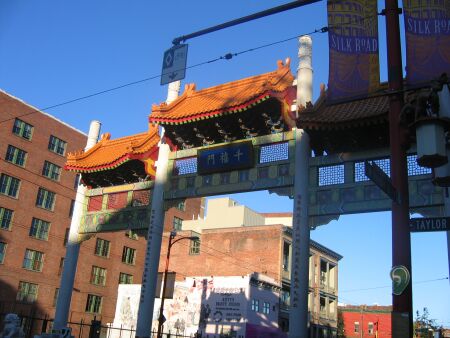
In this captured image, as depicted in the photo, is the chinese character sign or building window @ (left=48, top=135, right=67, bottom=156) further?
building window @ (left=48, top=135, right=67, bottom=156)

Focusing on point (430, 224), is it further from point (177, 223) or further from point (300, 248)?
point (177, 223)

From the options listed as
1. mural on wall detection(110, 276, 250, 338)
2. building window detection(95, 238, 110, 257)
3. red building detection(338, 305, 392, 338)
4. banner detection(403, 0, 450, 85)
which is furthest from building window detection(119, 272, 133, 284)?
banner detection(403, 0, 450, 85)

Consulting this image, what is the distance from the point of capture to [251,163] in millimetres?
19734

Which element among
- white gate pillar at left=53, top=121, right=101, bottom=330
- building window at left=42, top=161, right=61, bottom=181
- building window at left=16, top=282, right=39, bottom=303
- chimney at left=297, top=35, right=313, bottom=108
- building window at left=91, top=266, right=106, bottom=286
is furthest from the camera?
building window at left=91, top=266, right=106, bottom=286

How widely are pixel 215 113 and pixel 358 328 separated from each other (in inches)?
2453

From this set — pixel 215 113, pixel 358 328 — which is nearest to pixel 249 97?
pixel 215 113

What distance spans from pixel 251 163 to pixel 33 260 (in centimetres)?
3843

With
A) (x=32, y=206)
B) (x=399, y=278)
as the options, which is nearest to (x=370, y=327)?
(x=32, y=206)

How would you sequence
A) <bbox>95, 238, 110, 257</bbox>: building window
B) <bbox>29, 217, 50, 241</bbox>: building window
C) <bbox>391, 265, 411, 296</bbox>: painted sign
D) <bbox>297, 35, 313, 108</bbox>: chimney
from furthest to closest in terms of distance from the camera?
<bbox>95, 238, 110, 257</bbox>: building window < <bbox>29, 217, 50, 241</bbox>: building window < <bbox>297, 35, 313, 108</bbox>: chimney < <bbox>391, 265, 411, 296</bbox>: painted sign

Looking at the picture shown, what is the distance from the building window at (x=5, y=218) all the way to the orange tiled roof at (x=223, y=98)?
32.3 meters

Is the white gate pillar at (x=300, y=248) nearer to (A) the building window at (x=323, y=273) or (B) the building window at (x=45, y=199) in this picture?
(B) the building window at (x=45, y=199)

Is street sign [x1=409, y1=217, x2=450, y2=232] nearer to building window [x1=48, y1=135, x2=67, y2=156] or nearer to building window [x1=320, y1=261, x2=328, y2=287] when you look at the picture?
building window [x1=320, y1=261, x2=328, y2=287]

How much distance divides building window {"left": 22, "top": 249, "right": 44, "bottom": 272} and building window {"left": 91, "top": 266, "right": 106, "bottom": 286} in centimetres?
725

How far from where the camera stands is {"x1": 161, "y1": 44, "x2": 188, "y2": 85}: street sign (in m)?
12.2
